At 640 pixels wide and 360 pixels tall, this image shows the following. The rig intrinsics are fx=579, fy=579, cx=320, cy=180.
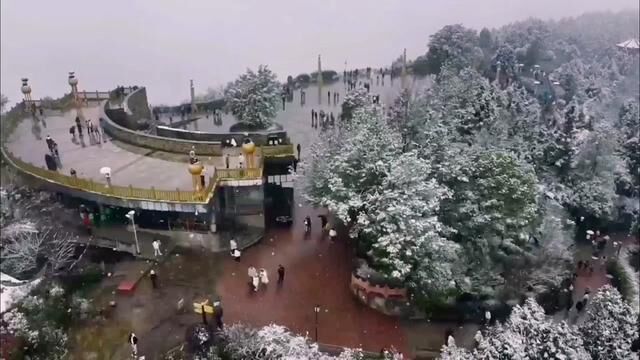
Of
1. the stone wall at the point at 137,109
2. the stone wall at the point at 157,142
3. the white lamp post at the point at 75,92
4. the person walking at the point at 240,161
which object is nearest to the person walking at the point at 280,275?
the person walking at the point at 240,161

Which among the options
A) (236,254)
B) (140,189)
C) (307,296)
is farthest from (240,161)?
(307,296)

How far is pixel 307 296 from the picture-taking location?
18.8 metres

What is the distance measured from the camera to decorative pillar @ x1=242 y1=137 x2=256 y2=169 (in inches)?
808

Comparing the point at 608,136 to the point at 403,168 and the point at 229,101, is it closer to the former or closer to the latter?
the point at 403,168

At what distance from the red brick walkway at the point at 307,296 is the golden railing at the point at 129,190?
2628mm

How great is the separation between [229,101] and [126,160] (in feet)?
32.5

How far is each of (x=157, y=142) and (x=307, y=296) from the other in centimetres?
952

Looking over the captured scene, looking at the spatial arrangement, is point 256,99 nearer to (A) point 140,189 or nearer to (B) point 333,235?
(B) point 333,235

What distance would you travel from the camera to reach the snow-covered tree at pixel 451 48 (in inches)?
1775

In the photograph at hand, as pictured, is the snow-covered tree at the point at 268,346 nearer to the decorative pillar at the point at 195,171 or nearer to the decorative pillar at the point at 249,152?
the decorative pillar at the point at 195,171

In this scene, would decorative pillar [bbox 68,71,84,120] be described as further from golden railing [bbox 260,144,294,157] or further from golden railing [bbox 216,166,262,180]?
golden railing [bbox 216,166,262,180]

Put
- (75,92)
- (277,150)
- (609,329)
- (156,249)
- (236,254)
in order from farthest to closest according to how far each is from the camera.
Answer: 1. (75,92)
2. (277,150)
3. (236,254)
4. (156,249)
5. (609,329)

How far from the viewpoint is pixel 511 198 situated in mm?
19312

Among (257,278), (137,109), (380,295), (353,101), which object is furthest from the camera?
(353,101)
